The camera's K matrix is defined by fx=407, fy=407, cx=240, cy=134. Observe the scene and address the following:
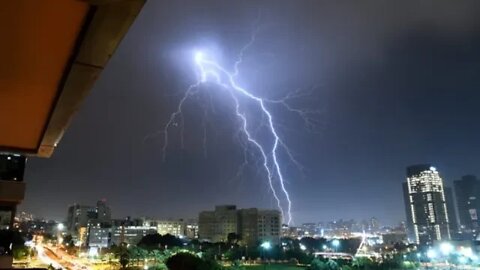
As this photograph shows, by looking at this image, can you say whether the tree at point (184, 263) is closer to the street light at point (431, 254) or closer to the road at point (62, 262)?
the road at point (62, 262)

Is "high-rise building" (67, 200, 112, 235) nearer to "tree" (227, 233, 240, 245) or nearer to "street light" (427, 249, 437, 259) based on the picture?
"tree" (227, 233, 240, 245)

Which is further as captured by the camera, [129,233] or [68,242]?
[129,233]

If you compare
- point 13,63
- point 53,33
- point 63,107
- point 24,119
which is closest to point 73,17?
point 53,33

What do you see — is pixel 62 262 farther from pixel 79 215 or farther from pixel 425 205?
pixel 425 205

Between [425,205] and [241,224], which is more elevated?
[425,205]

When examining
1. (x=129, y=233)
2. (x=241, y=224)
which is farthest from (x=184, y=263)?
(x=129, y=233)

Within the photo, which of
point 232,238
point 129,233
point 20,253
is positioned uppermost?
point 129,233
